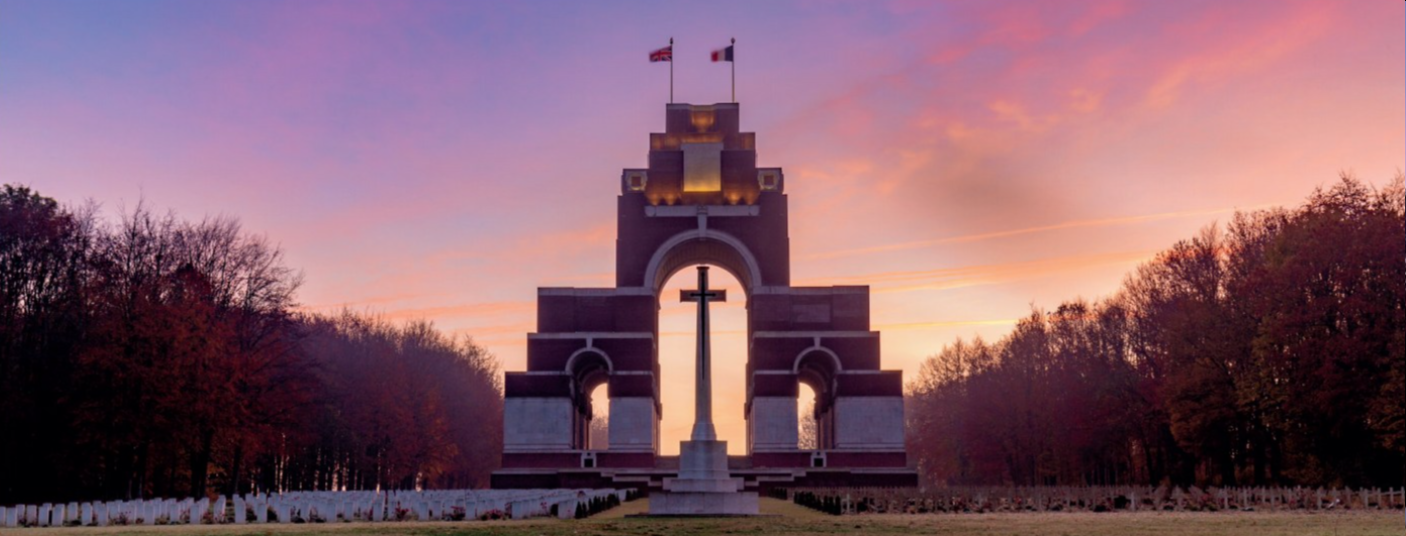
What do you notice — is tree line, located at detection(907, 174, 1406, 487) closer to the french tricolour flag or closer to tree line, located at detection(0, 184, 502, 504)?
the french tricolour flag

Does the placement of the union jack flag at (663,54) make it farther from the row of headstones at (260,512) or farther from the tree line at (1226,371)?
the row of headstones at (260,512)

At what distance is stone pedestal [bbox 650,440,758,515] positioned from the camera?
31703 mm

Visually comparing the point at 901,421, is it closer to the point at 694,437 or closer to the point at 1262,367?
the point at 1262,367

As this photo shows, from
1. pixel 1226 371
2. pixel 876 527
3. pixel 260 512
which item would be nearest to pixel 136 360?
pixel 260 512

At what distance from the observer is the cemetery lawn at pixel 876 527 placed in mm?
22328

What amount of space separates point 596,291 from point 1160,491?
37349 mm

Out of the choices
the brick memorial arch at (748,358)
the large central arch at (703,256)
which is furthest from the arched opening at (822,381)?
the large central arch at (703,256)

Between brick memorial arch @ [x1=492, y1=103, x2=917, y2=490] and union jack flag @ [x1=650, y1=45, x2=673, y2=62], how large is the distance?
231 inches

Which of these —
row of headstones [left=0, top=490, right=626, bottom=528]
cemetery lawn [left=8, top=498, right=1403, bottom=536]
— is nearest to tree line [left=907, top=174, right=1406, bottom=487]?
cemetery lawn [left=8, top=498, right=1403, bottom=536]

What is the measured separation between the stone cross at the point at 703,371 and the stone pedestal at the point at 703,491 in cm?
38

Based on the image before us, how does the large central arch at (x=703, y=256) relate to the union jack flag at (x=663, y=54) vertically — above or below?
below

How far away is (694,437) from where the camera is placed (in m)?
33.6

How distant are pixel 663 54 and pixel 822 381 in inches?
818

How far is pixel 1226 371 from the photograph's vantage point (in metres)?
49.3
